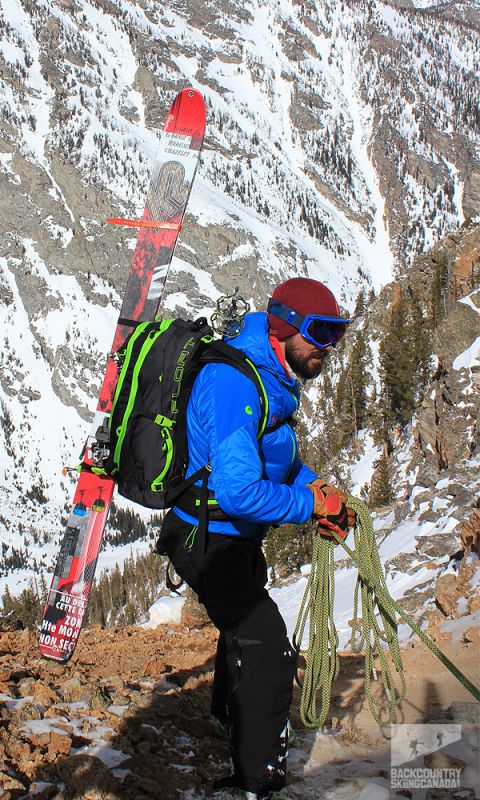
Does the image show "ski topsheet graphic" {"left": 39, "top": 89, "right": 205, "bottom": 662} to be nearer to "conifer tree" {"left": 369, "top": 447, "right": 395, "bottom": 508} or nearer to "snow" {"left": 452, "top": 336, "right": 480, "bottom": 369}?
"snow" {"left": 452, "top": 336, "right": 480, "bottom": 369}

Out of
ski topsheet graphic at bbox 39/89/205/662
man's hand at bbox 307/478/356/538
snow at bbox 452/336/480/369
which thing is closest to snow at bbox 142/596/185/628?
ski topsheet graphic at bbox 39/89/205/662

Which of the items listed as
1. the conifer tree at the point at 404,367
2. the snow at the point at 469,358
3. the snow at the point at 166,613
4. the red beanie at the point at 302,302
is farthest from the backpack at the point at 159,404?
the conifer tree at the point at 404,367

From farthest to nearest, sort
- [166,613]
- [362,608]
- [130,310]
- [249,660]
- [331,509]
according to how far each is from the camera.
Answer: [130,310] < [166,613] < [362,608] < [331,509] < [249,660]

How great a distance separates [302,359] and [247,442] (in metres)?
0.73

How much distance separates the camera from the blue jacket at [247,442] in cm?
326

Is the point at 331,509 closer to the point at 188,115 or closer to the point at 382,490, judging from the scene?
the point at 188,115

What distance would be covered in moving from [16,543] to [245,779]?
7448 inches

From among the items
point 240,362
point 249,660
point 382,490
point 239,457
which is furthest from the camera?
point 382,490

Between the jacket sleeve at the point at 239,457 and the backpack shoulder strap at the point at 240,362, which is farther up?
the backpack shoulder strap at the point at 240,362

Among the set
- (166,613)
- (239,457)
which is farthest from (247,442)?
(166,613)

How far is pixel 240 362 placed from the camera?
3.50 meters

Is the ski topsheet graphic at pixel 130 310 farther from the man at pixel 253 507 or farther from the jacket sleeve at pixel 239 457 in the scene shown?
the jacket sleeve at pixel 239 457

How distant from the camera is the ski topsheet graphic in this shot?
736 centimetres

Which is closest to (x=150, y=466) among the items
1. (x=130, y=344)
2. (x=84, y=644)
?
(x=130, y=344)
